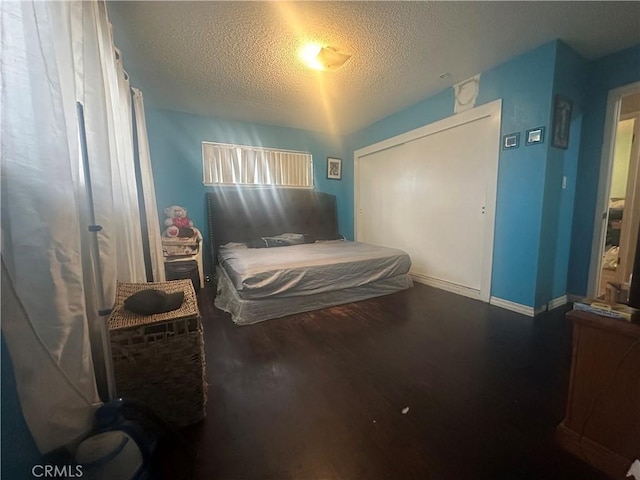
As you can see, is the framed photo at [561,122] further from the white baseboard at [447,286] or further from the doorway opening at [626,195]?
the white baseboard at [447,286]

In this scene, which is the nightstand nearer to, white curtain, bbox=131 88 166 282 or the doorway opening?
white curtain, bbox=131 88 166 282

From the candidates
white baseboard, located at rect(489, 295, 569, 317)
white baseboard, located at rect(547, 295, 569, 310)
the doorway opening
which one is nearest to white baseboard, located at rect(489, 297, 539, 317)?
white baseboard, located at rect(489, 295, 569, 317)

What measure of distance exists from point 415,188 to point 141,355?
120 inches

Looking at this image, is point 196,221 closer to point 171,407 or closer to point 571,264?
point 171,407

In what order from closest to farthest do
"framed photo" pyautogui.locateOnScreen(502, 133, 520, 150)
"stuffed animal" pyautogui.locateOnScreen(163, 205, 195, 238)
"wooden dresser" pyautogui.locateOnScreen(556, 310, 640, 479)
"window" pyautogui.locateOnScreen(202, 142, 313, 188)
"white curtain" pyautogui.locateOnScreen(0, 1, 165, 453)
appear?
"white curtain" pyautogui.locateOnScreen(0, 1, 165, 453) < "wooden dresser" pyautogui.locateOnScreen(556, 310, 640, 479) < "framed photo" pyautogui.locateOnScreen(502, 133, 520, 150) < "stuffed animal" pyautogui.locateOnScreen(163, 205, 195, 238) < "window" pyautogui.locateOnScreen(202, 142, 313, 188)

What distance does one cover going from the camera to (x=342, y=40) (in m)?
1.86

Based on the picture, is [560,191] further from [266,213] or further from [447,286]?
[266,213]

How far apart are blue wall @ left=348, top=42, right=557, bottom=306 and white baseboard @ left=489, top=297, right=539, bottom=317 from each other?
38 mm

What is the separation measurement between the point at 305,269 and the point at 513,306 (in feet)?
6.03

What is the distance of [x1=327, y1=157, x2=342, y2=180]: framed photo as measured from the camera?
4.21 meters

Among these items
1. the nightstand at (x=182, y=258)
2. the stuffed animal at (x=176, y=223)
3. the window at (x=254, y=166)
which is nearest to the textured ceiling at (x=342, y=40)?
the window at (x=254, y=166)

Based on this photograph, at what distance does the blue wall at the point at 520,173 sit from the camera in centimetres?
200

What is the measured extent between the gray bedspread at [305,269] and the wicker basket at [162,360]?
0.93 m

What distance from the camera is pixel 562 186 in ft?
7.18
